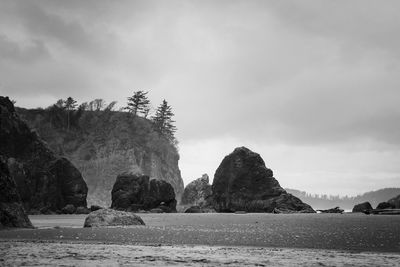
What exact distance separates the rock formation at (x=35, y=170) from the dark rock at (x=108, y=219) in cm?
5652

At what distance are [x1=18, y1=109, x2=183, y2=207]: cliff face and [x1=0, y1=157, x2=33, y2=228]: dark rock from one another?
9046cm

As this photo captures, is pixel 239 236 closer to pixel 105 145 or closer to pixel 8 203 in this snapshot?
pixel 8 203

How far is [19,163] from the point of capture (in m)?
91.1

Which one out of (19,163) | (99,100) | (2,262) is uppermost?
(99,100)

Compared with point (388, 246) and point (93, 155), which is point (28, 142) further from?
point (388, 246)

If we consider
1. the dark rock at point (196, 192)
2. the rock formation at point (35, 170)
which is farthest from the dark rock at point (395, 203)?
the rock formation at point (35, 170)

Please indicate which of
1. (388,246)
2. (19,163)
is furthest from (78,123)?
(388,246)

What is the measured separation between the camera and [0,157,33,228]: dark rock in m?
30.6

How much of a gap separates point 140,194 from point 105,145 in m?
39.6

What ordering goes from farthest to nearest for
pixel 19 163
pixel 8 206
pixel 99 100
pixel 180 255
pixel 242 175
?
pixel 99 100, pixel 242 175, pixel 19 163, pixel 8 206, pixel 180 255

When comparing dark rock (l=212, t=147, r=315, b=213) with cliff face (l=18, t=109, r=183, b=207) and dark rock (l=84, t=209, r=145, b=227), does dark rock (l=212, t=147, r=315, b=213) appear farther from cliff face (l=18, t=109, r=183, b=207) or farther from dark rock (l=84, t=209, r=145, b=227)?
dark rock (l=84, t=209, r=145, b=227)

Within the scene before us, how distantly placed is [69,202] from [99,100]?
65230 mm

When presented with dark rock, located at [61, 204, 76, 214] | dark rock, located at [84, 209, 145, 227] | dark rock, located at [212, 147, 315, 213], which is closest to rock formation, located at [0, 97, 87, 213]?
dark rock, located at [61, 204, 76, 214]

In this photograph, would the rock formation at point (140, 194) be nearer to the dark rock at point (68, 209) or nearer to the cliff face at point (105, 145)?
the dark rock at point (68, 209)
